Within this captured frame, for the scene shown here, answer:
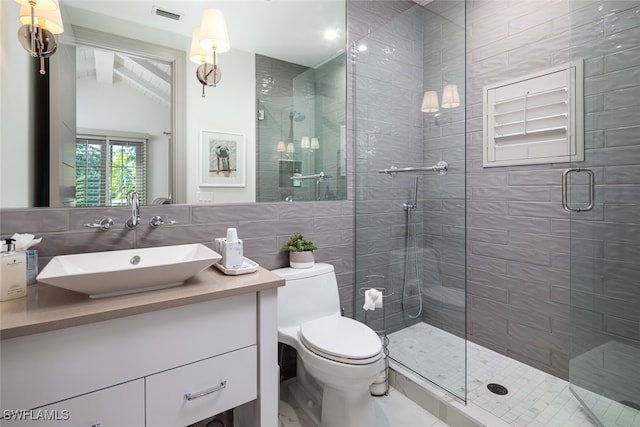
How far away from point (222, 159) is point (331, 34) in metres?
1.21

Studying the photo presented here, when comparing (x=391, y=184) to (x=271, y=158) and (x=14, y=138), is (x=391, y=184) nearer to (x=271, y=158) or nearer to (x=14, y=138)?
(x=271, y=158)

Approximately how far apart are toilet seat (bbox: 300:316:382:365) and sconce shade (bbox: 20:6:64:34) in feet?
5.70

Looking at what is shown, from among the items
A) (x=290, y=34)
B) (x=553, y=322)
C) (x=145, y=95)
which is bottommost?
(x=553, y=322)

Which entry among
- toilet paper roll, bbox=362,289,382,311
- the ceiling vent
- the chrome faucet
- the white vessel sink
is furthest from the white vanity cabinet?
the ceiling vent

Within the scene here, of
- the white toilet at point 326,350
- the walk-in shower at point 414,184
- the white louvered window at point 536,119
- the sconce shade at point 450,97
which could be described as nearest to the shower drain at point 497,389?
the walk-in shower at point 414,184

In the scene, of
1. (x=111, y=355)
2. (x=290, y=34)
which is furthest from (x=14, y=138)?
(x=290, y=34)

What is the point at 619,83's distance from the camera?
1.54m

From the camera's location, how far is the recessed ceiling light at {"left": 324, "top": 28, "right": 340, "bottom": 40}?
7.17ft

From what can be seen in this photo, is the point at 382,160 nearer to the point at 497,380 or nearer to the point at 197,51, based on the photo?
the point at 197,51

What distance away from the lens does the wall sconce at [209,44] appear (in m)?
1.65

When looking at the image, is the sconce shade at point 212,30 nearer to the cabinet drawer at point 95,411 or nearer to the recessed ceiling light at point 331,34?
the recessed ceiling light at point 331,34

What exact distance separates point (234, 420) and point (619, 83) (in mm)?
2519

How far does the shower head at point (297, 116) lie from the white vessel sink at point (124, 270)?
1.03m

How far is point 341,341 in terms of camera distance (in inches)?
59.5
